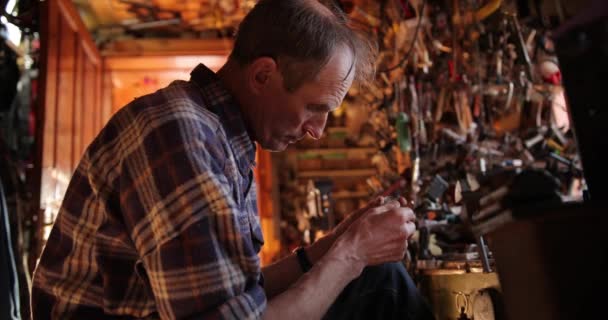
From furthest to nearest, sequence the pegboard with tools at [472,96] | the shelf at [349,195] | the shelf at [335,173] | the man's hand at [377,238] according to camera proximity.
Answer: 1. the shelf at [335,173]
2. the shelf at [349,195]
3. the pegboard with tools at [472,96]
4. the man's hand at [377,238]

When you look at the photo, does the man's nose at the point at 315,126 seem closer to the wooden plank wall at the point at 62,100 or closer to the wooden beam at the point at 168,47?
the wooden plank wall at the point at 62,100

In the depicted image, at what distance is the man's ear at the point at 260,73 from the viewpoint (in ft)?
3.39

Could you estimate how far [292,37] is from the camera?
102 centimetres

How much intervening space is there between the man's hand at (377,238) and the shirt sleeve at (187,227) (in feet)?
0.74

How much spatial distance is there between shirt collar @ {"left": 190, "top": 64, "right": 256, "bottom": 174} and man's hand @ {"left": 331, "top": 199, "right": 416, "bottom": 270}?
266 millimetres

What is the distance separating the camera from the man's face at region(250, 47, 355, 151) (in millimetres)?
1060

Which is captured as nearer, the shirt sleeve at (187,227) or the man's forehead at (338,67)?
the shirt sleeve at (187,227)

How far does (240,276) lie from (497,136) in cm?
231

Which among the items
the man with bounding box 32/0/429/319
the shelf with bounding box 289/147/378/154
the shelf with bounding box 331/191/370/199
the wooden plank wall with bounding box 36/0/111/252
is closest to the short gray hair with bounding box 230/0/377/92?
the man with bounding box 32/0/429/319

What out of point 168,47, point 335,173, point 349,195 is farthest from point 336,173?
point 168,47

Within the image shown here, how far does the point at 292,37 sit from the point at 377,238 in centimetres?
45

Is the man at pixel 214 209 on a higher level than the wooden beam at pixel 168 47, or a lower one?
lower

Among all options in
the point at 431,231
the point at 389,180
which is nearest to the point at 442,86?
the point at 389,180

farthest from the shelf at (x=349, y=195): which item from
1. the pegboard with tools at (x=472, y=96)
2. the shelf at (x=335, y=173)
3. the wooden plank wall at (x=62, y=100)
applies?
the wooden plank wall at (x=62, y=100)
